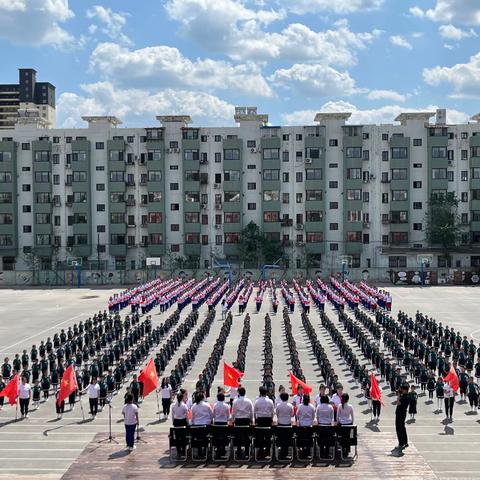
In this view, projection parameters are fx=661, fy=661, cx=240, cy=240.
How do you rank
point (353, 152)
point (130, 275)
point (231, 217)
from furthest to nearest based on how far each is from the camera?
point (231, 217) < point (353, 152) < point (130, 275)

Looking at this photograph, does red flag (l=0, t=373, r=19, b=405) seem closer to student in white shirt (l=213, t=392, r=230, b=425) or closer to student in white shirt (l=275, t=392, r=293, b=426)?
student in white shirt (l=213, t=392, r=230, b=425)

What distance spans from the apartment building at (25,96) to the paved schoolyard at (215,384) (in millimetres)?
139783

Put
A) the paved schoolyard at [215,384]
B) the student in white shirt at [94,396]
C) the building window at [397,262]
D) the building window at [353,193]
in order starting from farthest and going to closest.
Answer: the building window at [353,193] → the building window at [397,262] → the student in white shirt at [94,396] → the paved schoolyard at [215,384]

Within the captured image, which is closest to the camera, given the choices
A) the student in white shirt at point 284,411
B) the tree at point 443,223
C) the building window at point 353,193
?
the student in white shirt at point 284,411

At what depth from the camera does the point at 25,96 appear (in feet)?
586

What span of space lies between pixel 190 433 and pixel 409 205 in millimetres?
68469

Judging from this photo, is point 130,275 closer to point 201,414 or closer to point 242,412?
point 201,414

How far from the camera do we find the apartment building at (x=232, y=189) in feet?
257

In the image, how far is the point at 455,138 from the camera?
259 feet

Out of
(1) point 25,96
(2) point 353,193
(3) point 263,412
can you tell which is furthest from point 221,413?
(1) point 25,96

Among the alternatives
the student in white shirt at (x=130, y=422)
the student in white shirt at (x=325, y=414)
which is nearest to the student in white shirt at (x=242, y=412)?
the student in white shirt at (x=325, y=414)

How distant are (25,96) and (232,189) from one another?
119050 millimetres

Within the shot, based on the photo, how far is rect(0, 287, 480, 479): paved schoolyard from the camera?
51.8 ft

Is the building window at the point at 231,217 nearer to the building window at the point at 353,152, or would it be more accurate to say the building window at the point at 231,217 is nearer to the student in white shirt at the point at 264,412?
the building window at the point at 353,152
